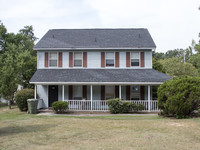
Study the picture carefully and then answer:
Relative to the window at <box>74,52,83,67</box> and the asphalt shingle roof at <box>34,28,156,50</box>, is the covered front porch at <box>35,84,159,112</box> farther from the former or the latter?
the asphalt shingle roof at <box>34,28,156,50</box>

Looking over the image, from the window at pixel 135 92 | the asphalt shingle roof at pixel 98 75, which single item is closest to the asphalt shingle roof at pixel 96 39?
the asphalt shingle roof at pixel 98 75

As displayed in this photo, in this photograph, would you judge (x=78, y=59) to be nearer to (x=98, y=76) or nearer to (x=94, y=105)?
(x=98, y=76)

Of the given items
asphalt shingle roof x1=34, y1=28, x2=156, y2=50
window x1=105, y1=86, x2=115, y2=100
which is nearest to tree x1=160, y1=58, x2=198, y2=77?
asphalt shingle roof x1=34, y1=28, x2=156, y2=50

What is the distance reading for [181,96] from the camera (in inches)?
486

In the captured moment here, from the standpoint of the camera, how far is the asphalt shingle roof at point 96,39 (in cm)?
1920

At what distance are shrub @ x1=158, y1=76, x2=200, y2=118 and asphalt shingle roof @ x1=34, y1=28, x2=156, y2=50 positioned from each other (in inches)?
262

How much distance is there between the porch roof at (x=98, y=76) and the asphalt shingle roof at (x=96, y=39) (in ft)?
7.24

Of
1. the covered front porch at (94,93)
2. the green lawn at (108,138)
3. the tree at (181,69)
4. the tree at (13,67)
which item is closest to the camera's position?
the green lawn at (108,138)

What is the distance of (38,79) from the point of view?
1716cm

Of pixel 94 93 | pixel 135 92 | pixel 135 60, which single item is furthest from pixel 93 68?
pixel 135 92

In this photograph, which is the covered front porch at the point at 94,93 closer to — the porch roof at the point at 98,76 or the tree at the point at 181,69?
the porch roof at the point at 98,76

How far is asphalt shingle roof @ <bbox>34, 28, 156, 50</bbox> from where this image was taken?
19.2 metres

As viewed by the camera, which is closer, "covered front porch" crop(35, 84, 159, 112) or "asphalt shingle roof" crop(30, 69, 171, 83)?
"asphalt shingle roof" crop(30, 69, 171, 83)

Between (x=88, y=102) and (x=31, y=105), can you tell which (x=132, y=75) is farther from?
(x=31, y=105)
